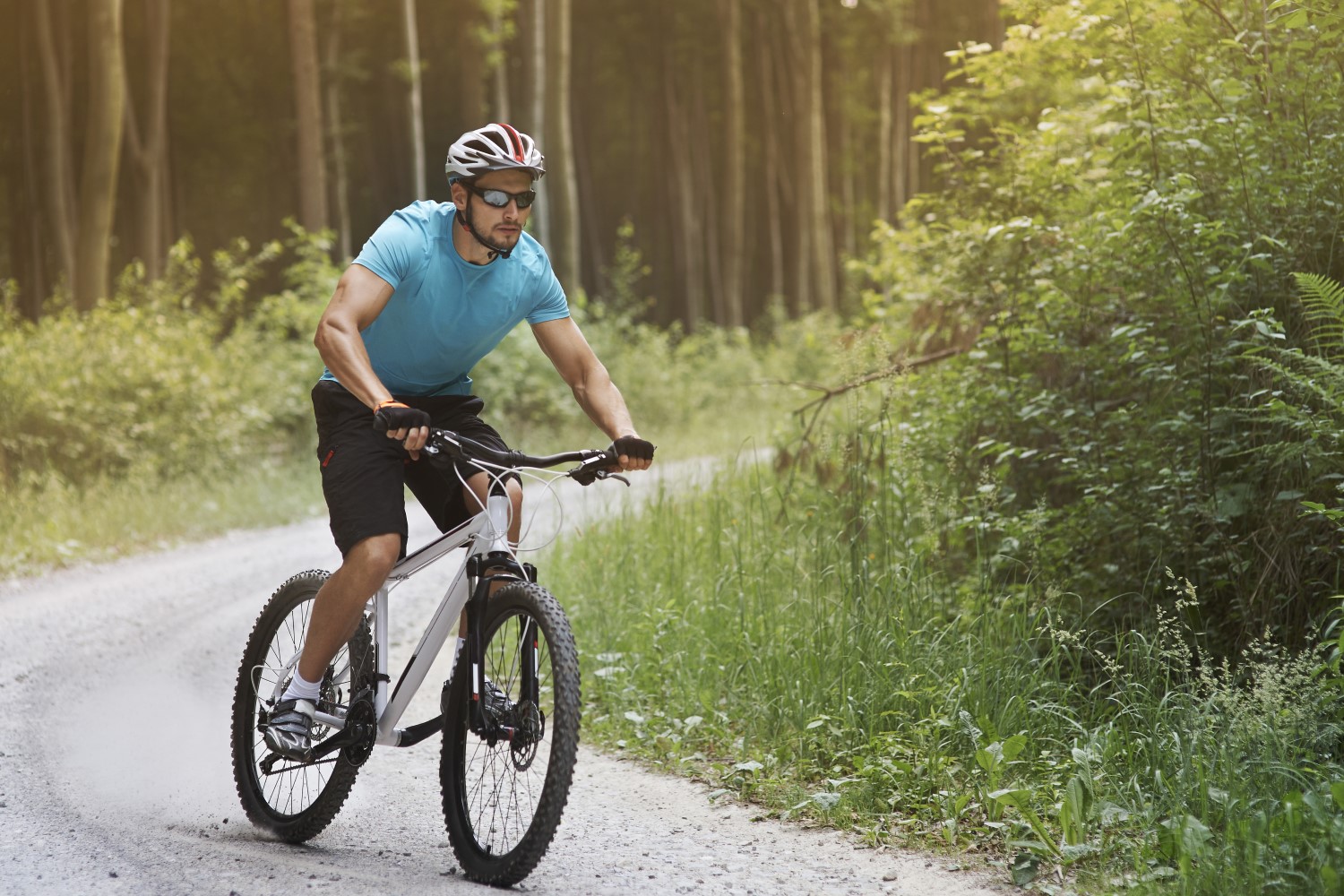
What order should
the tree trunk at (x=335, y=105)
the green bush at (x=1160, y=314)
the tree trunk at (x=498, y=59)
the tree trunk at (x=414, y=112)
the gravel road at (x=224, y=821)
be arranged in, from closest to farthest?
the gravel road at (x=224, y=821) < the green bush at (x=1160, y=314) < the tree trunk at (x=498, y=59) < the tree trunk at (x=414, y=112) < the tree trunk at (x=335, y=105)

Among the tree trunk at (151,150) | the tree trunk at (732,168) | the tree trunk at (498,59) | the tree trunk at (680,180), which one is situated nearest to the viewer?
the tree trunk at (498,59)

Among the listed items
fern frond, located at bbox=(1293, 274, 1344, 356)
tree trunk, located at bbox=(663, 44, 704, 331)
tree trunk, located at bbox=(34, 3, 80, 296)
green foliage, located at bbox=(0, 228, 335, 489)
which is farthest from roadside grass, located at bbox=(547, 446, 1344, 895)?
tree trunk, located at bbox=(663, 44, 704, 331)

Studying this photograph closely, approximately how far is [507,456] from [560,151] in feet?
60.0

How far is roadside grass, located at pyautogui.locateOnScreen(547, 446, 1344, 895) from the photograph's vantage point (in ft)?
13.4

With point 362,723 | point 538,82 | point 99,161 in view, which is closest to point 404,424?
point 362,723

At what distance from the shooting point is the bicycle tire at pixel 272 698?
4.50m

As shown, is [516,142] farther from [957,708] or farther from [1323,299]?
[1323,299]

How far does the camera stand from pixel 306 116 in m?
21.7

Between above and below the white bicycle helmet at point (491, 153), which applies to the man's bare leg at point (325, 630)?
below

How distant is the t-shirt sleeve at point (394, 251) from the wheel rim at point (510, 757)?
1.21 metres

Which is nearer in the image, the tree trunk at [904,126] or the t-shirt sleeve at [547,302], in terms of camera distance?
the t-shirt sleeve at [547,302]

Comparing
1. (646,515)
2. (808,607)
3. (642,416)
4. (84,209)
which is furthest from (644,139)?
(808,607)

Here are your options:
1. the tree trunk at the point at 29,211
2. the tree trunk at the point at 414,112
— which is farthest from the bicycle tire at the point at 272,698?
the tree trunk at the point at 29,211

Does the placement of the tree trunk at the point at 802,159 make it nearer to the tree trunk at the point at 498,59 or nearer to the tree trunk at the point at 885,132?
the tree trunk at the point at 885,132
